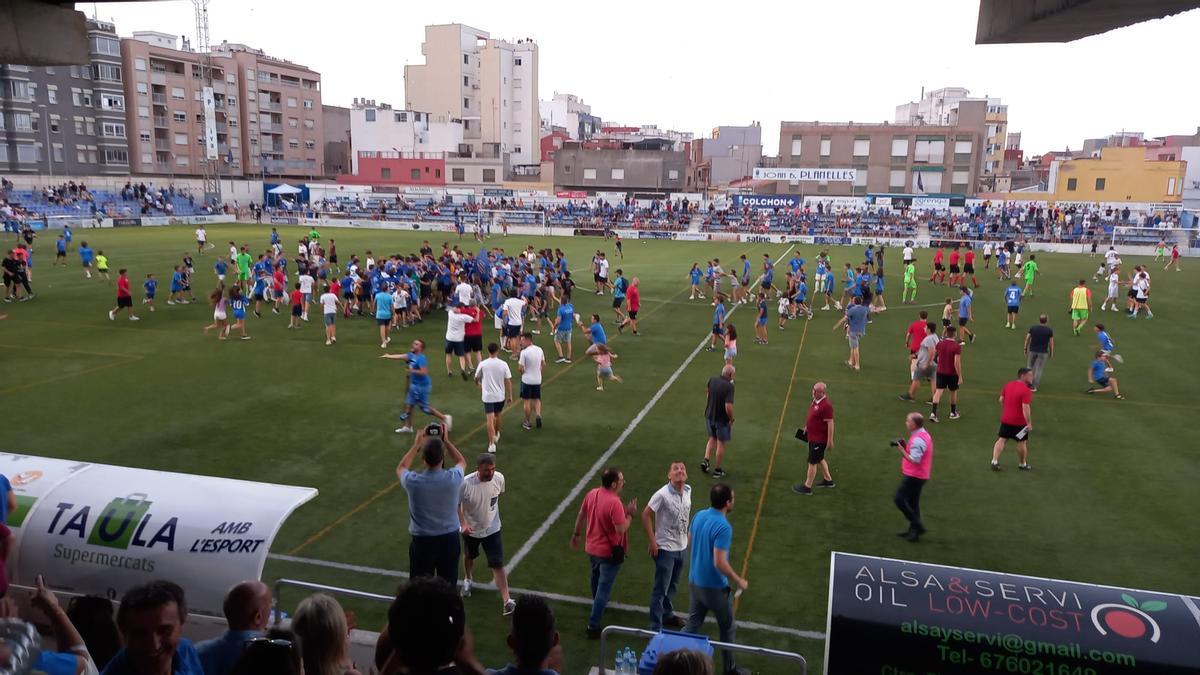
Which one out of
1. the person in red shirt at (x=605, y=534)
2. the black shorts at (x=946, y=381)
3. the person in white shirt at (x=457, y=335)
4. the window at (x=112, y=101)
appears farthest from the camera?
the window at (x=112, y=101)

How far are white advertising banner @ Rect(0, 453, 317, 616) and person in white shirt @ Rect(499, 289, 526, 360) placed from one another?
41.7 feet

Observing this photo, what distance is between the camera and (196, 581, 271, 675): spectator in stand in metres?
4.22

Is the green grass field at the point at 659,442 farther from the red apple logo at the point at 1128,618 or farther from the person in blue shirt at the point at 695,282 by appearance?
the person in blue shirt at the point at 695,282

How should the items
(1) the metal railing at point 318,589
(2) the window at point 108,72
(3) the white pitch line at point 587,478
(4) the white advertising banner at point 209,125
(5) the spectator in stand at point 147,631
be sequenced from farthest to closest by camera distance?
(2) the window at point 108,72 → (4) the white advertising banner at point 209,125 → (3) the white pitch line at point 587,478 → (1) the metal railing at point 318,589 → (5) the spectator in stand at point 147,631

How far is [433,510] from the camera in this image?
7.04m

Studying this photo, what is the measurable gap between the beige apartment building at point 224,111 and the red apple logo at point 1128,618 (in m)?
87.1

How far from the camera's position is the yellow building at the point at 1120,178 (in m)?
73.9

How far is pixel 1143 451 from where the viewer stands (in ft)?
43.5

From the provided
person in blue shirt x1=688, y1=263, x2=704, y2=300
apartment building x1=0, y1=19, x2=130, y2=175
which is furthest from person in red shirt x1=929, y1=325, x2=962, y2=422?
apartment building x1=0, y1=19, x2=130, y2=175

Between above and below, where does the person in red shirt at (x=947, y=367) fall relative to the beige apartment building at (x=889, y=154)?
below

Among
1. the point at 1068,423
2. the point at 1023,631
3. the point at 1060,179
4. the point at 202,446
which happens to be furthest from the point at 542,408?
the point at 1060,179

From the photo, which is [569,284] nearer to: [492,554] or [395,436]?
[395,436]

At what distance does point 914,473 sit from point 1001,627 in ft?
15.9

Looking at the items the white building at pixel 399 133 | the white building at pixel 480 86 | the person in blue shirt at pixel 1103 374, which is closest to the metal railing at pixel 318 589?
the person in blue shirt at pixel 1103 374
